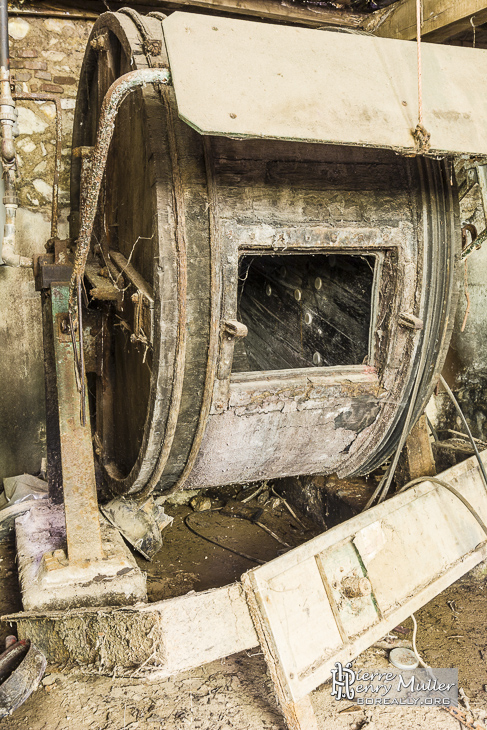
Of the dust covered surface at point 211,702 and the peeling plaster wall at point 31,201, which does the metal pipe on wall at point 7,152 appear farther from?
the dust covered surface at point 211,702

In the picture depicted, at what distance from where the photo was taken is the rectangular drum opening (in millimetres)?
2986

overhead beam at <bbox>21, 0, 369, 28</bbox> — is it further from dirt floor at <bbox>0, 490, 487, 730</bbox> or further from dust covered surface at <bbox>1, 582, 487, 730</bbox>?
dust covered surface at <bbox>1, 582, 487, 730</bbox>

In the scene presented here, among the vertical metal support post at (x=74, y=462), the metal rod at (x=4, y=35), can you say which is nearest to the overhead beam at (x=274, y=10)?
the metal rod at (x=4, y=35)

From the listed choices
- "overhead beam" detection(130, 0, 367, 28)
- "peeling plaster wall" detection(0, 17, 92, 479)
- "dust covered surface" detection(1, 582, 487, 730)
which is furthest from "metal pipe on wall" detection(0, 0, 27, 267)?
"dust covered surface" detection(1, 582, 487, 730)

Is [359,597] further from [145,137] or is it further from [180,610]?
[145,137]

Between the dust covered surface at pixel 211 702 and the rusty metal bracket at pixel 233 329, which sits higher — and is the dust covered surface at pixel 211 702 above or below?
below

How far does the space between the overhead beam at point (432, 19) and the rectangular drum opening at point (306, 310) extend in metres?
1.22

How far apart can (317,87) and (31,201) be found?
280 cm

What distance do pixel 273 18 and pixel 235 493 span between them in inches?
125

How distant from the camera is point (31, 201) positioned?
397 centimetres

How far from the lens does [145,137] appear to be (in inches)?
82.9

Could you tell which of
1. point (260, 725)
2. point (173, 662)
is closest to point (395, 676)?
point (260, 725)

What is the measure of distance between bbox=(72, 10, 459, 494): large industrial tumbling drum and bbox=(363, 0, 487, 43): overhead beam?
0.96 m

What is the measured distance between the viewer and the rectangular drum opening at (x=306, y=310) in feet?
9.80
